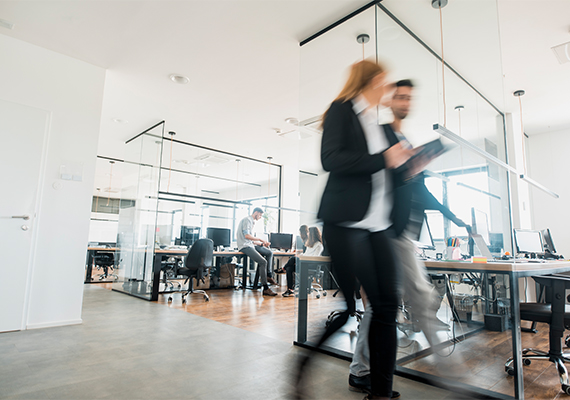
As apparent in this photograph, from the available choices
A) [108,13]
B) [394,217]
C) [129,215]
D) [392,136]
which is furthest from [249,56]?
[129,215]

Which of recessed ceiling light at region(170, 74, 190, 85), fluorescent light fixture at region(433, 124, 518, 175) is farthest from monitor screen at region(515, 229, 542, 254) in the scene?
recessed ceiling light at region(170, 74, 190, 85)

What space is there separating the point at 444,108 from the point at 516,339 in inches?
63.7

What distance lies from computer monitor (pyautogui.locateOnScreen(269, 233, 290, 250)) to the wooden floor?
5.79 ft

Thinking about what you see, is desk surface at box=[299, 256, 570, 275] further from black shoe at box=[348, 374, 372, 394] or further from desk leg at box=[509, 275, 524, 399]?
black shoe at box=[348, 374, 372, 394]

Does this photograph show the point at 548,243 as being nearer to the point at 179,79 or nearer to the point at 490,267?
the point at 490,267

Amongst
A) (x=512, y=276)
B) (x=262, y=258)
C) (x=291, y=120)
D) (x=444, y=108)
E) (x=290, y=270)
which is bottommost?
(x=290, y=270)

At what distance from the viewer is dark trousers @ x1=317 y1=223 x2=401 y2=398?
3.20ft

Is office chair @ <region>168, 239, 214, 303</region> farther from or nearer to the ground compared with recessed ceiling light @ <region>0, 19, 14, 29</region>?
nearer to the ground

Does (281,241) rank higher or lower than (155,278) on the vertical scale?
higher

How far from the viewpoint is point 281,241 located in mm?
7184

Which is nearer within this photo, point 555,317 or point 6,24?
point 555,317

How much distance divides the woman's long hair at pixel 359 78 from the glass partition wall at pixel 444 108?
780mm

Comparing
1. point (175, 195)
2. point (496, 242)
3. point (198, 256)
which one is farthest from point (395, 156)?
point (175, 195)

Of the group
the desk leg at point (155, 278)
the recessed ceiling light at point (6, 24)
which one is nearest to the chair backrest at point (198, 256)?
the desk leg at point (155, 278)
